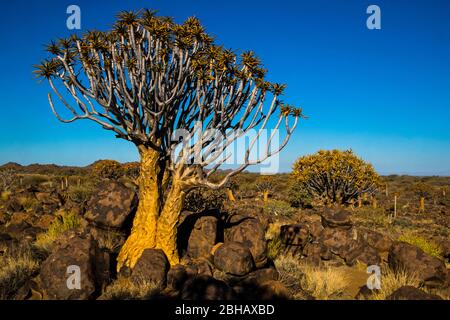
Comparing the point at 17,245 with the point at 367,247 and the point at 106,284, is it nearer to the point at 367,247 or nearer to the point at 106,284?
the point at 106,284

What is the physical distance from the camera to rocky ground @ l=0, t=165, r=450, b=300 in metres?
5.06

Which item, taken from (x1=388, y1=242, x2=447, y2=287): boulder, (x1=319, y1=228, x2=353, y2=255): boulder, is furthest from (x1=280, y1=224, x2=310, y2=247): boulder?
(x1=388, y1=242, x2=447, y2=287): boulder

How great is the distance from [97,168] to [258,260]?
79.3 feet

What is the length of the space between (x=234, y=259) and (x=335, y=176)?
1247cm

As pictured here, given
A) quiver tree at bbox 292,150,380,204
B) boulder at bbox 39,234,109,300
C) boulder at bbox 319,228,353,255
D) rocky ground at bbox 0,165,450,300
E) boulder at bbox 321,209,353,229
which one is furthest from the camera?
quiver tree at bbox 292,150,380,204

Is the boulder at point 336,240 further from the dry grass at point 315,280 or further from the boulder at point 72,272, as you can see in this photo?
the boulder at point 72,272

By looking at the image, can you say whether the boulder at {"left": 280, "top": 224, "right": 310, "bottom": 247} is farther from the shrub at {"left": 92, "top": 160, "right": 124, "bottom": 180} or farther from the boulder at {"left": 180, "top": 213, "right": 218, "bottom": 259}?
the shrub at {"left": 92, "top": 160, "right": 124, "bottom": 180}

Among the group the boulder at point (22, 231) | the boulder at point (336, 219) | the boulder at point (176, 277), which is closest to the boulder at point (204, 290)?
the boulder at point (176, 277)

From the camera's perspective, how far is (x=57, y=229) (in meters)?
8.10

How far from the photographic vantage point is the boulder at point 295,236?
27.5ft

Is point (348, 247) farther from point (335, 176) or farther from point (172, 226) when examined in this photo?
point (335, 176)

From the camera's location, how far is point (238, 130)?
6.65m

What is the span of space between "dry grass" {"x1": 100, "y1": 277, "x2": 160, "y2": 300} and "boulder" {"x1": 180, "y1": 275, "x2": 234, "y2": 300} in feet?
1.93
